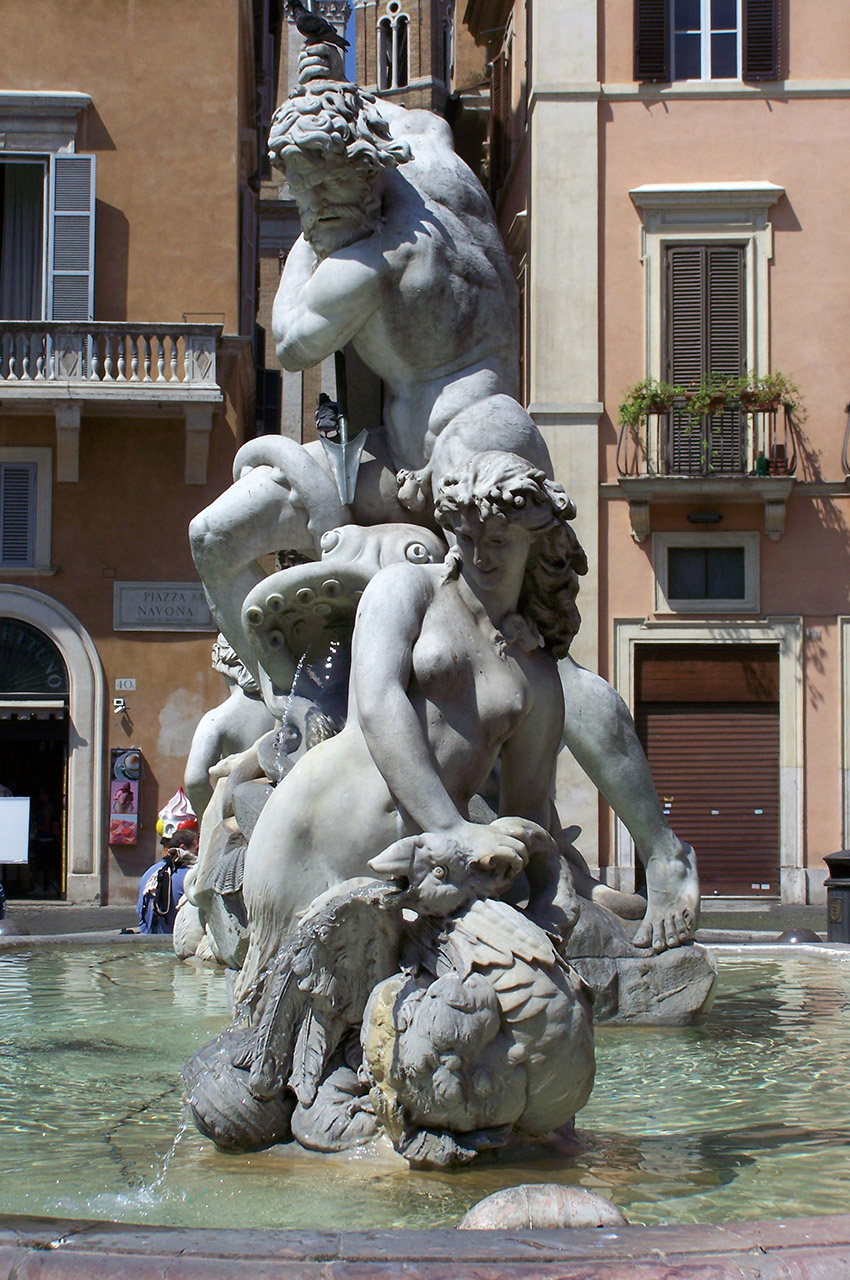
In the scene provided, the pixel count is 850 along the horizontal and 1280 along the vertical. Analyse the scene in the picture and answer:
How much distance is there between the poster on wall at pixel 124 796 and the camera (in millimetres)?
17375

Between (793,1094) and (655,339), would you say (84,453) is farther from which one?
(793,1094)

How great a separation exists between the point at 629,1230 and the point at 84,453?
17444 mm

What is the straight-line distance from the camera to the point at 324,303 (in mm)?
3893

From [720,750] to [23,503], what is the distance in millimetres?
8310

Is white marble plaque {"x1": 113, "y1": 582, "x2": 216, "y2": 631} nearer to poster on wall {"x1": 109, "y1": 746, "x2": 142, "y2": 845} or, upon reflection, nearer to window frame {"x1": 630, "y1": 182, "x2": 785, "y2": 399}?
poster on wall {"x1": 109, "y1": 746, "x2": 142, "y2": 845}

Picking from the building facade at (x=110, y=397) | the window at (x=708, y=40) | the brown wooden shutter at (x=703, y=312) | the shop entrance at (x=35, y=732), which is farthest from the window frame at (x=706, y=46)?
the shop entrance at (x=35, y=732)

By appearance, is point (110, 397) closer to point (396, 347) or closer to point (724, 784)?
point (724, 784)

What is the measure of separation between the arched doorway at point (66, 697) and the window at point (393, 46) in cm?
2741

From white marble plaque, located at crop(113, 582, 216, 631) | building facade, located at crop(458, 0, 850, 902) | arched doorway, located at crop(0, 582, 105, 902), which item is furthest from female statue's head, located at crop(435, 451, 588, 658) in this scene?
white marble plaque, located at crop(113, 582, 216, 631)

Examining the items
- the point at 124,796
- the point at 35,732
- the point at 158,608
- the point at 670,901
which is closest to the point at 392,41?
the point at 158,608

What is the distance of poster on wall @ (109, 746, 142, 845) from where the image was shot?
17375 mm

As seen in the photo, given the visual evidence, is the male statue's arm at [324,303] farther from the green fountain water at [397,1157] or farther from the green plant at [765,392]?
the green plant at [765,392]

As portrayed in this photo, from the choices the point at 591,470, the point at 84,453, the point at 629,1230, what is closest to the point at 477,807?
the point at 629,1230

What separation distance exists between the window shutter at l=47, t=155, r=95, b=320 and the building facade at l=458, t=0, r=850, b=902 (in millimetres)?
5001
